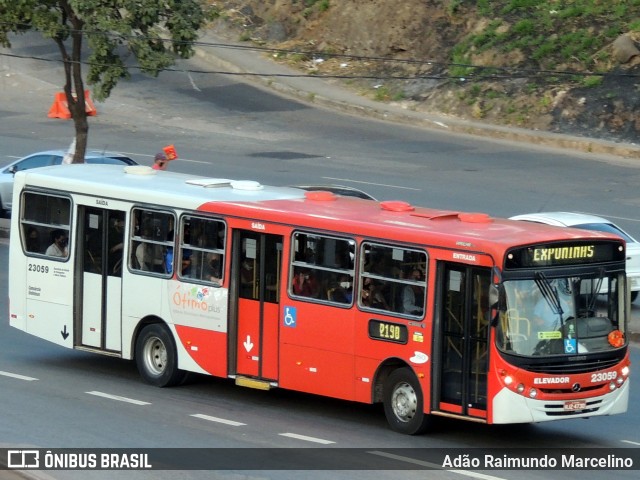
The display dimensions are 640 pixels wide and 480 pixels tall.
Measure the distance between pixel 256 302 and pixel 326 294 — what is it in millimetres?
1005

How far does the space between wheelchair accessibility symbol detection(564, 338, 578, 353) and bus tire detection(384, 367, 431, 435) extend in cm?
152

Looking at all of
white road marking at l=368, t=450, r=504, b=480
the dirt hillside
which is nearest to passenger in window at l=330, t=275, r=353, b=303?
white road marking at l=368, t=450, r=504, b=480

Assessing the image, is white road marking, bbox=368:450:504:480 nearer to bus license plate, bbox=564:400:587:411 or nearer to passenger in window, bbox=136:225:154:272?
bus license plate, bbox=564:400:587:411

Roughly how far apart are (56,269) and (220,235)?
A: 2.73 meters

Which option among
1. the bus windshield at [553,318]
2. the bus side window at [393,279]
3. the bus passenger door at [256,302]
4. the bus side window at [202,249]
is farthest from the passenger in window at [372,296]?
the bus side window at [202,249]

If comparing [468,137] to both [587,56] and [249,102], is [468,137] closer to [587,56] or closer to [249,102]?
[587,56]

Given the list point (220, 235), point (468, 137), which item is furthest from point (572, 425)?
point (468, 137)

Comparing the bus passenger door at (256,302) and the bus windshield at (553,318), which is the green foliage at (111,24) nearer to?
the bus passenger door at (256,302)

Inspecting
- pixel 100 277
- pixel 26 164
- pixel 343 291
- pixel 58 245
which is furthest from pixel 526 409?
pixel 26 164

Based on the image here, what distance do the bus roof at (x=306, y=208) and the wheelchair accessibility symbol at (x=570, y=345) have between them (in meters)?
1.00

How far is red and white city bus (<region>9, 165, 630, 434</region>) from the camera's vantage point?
12.9 metres

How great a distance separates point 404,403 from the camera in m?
13.6

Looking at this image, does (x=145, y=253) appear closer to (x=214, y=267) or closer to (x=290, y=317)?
(x=214, y=267)

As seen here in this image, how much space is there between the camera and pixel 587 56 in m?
39.6
